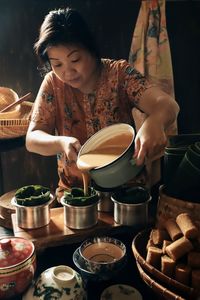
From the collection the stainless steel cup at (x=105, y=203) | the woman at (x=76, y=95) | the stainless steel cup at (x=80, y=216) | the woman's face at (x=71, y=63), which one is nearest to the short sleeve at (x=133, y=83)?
the woman at (x=76, y=95)

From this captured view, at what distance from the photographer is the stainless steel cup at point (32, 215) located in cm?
149

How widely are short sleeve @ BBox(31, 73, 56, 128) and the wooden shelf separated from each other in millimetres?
567

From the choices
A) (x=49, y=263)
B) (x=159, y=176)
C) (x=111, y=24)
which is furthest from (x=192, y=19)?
(x=49, y=263)

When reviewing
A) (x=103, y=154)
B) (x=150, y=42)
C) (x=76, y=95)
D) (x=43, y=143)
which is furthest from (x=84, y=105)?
(x=150, y=42)

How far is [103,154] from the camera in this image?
158cm

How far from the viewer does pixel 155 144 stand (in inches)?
55.7

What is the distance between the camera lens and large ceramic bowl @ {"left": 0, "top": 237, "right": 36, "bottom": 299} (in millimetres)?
1239

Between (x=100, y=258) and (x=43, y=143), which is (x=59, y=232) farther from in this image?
(x=43, y=143)

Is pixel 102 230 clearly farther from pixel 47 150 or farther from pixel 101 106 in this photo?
pixel 101 106

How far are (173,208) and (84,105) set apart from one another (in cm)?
82

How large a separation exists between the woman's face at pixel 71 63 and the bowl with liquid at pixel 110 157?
36cm

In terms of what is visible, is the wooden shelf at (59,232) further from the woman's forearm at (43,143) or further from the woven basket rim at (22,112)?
the woven basket rim at (22,112)

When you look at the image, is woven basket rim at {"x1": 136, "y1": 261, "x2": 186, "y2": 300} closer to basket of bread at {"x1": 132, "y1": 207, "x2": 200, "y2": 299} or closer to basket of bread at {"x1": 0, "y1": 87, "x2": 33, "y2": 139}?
basket of bread at {"x1": 132, "y1": 207, "x2": 200, "y2": 299}

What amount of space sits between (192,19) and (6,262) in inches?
88.4
